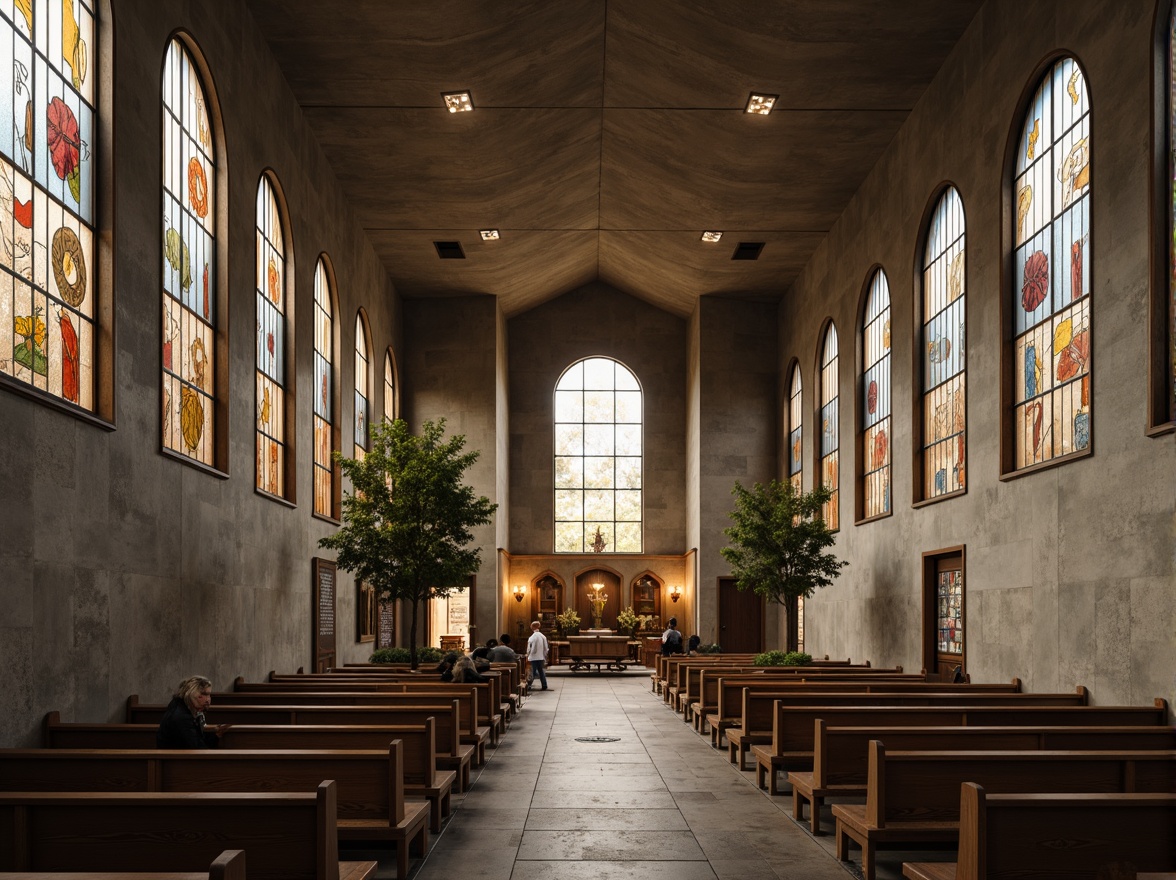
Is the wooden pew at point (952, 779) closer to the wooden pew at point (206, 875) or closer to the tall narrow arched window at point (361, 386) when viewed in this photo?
the wooden pew at point (206, 875)

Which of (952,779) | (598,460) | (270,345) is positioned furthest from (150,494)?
(598,460)

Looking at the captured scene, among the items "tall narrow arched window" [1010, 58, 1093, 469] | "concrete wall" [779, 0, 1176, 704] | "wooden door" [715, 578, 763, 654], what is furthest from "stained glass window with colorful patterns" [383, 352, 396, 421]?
"tall narrow arched window" [1010, 58, 1093, 469]

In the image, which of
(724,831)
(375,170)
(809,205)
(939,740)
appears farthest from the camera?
(809,205)

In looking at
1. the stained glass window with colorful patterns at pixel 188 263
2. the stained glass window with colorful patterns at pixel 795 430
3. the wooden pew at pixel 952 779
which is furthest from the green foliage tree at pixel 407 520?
the stained glass window with colorful patterns at pixel 795 430

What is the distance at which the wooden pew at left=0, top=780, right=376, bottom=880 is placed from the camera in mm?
4594

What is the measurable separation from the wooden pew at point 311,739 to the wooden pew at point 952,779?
9.35 ft

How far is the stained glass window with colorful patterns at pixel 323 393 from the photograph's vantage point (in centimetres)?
1706

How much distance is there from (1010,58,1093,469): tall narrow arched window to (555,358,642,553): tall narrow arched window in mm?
17906

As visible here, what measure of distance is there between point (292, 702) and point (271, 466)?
16.1 feet

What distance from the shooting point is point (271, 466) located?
47.5 ft

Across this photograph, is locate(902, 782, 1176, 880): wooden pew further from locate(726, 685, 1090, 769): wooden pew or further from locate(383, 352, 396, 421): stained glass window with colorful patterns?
locate(383, 352, 396, 421): stained glass window with colorful patterns

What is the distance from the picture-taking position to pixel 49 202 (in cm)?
838

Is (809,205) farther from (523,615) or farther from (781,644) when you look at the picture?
(523,615)

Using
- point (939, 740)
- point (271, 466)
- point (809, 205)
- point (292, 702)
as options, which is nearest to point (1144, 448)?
point (939, 740)
